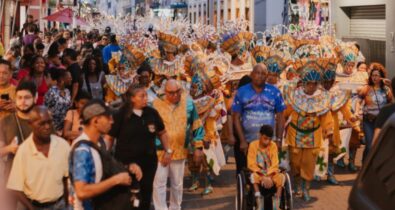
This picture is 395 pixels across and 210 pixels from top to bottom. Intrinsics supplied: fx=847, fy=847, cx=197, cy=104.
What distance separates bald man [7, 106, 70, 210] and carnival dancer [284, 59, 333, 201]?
193 inches

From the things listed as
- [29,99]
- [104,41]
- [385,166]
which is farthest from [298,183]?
[104,41]

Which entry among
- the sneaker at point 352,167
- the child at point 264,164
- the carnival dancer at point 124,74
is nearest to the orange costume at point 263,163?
the child at point 264,164

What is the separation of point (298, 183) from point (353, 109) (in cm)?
186

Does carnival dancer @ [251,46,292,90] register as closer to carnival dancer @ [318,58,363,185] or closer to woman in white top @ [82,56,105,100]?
carnival dancer @ [318,58,363,185]

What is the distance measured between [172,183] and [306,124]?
94.1 inches

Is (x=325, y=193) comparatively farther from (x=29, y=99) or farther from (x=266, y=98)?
(x=29, y=99)

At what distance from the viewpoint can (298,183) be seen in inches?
448

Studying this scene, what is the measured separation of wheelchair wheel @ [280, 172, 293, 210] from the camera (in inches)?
351

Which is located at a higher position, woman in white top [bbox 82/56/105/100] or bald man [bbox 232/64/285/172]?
woman in white top [bbox 82/56/105/100]

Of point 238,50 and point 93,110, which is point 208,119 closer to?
point 238,50

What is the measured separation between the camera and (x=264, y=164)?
896 centimetres

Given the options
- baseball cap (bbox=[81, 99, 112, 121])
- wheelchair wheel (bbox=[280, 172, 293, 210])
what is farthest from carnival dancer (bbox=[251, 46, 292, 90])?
baseball cap (bbox=[81, 99, 112, 121])

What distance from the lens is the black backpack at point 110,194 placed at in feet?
20.2

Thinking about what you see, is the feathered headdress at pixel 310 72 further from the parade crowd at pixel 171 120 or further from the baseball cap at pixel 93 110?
the baseball cap at pixel 93 110
